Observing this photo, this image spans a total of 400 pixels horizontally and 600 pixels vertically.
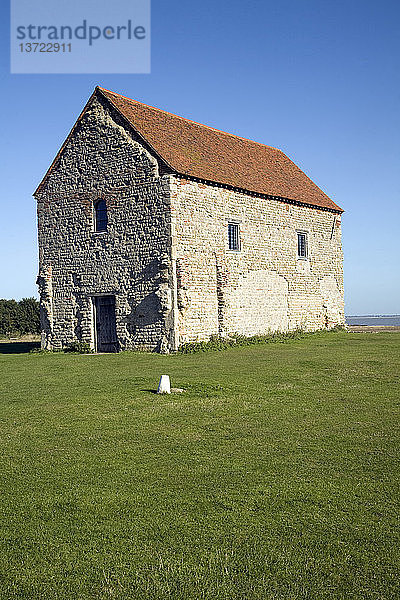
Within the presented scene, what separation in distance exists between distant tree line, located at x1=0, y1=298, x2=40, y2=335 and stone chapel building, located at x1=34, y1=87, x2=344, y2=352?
1232cm

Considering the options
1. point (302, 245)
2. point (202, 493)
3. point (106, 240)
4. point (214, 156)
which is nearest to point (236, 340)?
point (106, 240)

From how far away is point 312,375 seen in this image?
590 inches

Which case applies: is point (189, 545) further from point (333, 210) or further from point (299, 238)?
point (333, 210)

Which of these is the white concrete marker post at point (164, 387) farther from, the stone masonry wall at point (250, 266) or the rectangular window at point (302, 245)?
the rectangular window at point (302, 245)

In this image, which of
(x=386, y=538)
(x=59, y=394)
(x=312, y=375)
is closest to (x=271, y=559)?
(x=386, y=538)

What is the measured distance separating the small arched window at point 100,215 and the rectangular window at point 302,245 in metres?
9.96

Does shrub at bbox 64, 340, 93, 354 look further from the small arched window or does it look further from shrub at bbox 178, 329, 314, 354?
the small arched window

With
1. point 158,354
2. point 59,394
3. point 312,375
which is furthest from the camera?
point 158,354

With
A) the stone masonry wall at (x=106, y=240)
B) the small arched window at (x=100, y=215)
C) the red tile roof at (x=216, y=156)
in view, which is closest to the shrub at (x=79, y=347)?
the stone masonry wall at (x=106, y=240)

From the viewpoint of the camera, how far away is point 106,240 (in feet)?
78.0

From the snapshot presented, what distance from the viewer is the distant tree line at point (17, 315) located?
3719 cm

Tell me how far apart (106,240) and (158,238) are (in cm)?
285

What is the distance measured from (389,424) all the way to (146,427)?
4038 millimetres

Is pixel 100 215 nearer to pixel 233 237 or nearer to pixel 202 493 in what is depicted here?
pixel 233 237
